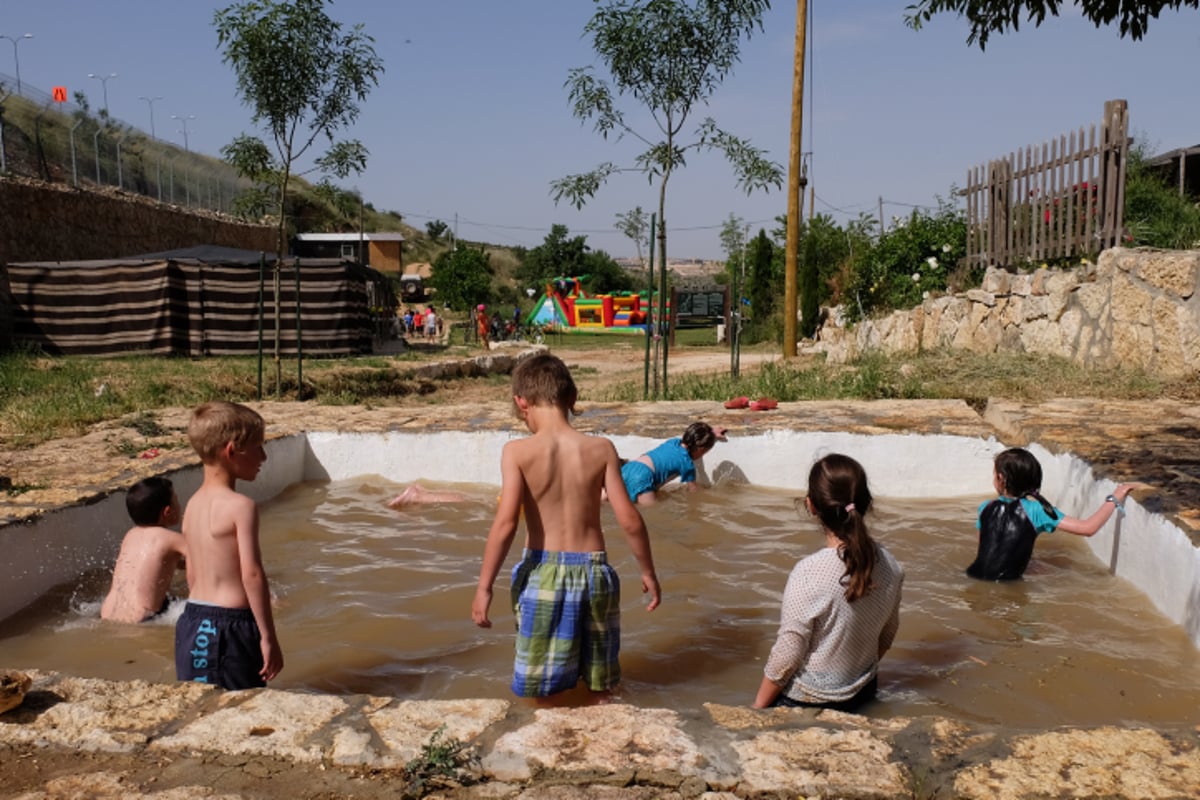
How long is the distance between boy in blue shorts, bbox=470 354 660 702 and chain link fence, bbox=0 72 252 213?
75.0 feet

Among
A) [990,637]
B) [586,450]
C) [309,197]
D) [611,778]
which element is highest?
[309,197]

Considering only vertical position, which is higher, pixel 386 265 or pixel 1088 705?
pixel 386 265

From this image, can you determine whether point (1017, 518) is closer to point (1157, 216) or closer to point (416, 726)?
point (416, 726)

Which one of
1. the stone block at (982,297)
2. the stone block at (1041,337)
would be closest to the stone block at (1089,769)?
the stone block at (1041,337)

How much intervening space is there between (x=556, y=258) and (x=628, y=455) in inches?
2180

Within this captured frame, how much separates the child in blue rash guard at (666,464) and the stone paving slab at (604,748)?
430cm

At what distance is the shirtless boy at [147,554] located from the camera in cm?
451

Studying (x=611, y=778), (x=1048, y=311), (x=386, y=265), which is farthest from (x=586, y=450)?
(x=386, y=265)

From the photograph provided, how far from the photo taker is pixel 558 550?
346 centimetres

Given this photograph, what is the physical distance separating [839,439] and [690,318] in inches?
1214

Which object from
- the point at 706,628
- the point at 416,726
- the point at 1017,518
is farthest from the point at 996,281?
the point at 416,726

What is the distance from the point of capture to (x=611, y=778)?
2.40m

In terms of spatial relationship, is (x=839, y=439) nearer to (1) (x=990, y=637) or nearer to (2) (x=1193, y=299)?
(1) (x=990, y=637)

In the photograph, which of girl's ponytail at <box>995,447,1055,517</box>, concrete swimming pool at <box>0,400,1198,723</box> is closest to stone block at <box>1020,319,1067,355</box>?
concrete swimming pool at <box>0,400,1198,723</box>
